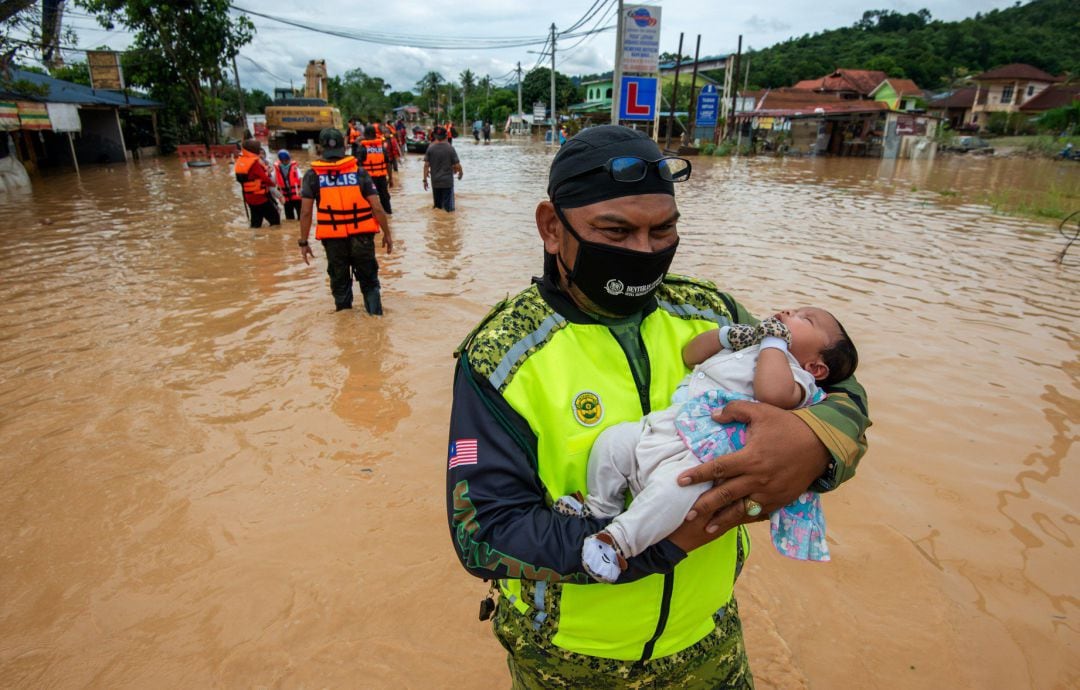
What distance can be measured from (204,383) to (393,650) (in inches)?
145

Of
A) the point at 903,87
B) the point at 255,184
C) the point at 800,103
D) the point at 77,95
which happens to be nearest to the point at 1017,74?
the point at 903,87

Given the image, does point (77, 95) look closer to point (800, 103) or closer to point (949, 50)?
point (800, 103)

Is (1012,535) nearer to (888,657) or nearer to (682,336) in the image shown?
(888,657)

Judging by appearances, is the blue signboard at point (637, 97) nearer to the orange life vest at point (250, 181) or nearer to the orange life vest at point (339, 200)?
the orange life vest at point (250, 181)

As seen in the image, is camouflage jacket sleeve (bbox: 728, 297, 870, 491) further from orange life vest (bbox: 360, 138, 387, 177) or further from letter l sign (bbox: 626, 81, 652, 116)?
letter l sign (bbox: 626, 81, 652, 116)

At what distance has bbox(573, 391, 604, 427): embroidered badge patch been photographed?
→ 135cm

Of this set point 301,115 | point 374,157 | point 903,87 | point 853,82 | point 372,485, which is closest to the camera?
point 372,485

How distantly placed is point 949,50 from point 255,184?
92845mm

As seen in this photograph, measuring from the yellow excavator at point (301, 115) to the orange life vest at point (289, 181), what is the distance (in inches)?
818

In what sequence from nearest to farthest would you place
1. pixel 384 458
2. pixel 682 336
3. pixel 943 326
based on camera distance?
1. pixel 682 336
2. pixel 384 458
3. pixel 943 326

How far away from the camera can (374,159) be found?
1183 cm

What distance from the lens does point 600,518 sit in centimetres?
137

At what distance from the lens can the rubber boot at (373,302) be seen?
6934mm

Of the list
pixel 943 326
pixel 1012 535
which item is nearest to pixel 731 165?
pixel 943 326
